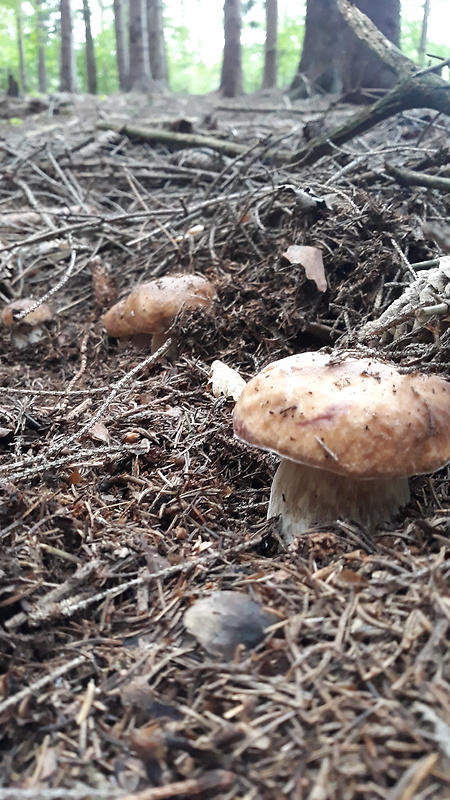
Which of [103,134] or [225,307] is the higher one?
[103,134]

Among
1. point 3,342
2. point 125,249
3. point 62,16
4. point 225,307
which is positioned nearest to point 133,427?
point 225,307

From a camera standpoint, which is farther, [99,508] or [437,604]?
[99,508]

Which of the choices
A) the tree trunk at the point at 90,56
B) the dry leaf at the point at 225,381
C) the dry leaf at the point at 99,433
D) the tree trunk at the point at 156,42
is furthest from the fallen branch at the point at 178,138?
the tree trunk at the point at 156,42

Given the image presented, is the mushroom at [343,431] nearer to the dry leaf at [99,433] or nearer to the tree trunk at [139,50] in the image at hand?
the dry leaf at [99,433]

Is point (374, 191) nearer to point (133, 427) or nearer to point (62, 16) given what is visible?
point (133, 427)

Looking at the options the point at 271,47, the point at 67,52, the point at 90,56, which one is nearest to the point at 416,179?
the point at 271,47

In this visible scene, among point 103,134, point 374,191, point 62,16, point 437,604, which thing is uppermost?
point 62,16
